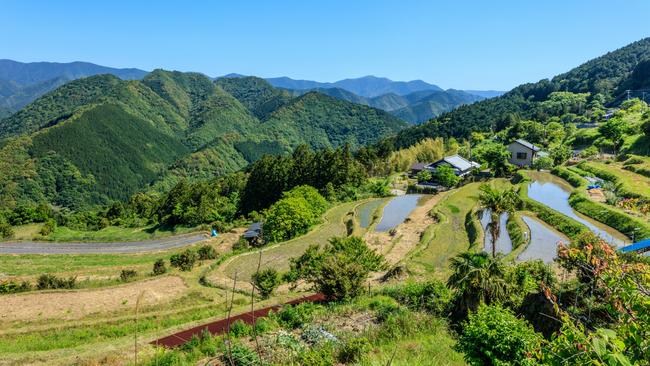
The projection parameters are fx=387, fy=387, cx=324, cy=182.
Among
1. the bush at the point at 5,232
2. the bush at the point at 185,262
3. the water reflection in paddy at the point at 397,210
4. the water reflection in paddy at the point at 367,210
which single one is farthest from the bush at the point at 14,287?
the bush at the point at 5,232

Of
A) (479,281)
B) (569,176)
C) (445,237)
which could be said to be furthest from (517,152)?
(479,281)

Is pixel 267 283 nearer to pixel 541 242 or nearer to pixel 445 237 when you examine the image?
pixel 445 237

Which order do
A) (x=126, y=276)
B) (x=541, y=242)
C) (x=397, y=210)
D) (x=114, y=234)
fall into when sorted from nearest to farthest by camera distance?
1. (x=541, y=242)
2. (x=126, y=276)
3. (x=397, y=210)
4. (x=114, y=234)

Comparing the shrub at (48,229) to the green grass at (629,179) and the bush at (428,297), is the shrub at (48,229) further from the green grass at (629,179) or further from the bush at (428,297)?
the green grass at (629,179)

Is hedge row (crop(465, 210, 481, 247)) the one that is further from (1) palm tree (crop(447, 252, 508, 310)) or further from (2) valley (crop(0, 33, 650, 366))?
(1) palm tree (crop(447, 252, 508, 310))

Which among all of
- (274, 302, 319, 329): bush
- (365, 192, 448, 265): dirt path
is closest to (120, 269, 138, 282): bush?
(274, 302, 319, 329): bush

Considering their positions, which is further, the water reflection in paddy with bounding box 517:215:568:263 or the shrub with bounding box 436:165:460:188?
the shrub with bounding box 436:165:460:188

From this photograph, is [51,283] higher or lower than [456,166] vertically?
lower
